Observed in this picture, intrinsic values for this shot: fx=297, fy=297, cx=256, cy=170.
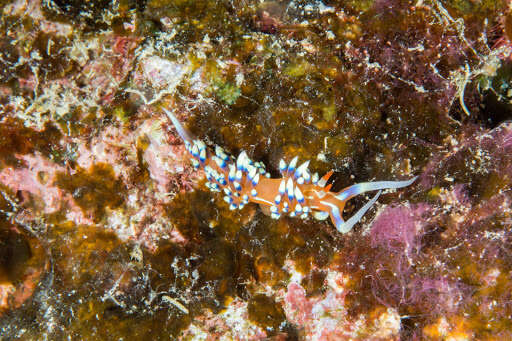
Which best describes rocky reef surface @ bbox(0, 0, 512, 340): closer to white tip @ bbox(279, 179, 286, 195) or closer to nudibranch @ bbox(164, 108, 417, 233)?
nudibranch @ bbox(164, 108, 417, 233)

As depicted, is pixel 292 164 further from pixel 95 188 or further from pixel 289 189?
pixel 95 188

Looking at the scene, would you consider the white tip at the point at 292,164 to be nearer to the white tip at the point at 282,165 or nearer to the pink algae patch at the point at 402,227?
the white tip at the point at 282,165

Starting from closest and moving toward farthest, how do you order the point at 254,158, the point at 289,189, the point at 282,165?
the point at 289,189
the point at 282,165
the point at 254,158

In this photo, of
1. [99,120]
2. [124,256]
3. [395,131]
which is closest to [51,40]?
[99,120]

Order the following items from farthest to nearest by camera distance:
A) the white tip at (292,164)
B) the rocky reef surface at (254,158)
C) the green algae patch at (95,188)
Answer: the green algae patch at (95,188), the white tip at (292,164), the rocky reef surface at (254,158)

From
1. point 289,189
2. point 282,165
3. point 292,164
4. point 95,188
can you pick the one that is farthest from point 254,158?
point 95,188

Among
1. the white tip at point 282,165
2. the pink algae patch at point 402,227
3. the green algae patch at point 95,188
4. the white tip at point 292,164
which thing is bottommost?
the pink algae patch at point 402,227

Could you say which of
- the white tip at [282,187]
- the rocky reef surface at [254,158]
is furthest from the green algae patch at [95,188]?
the white tip at [282,187]
